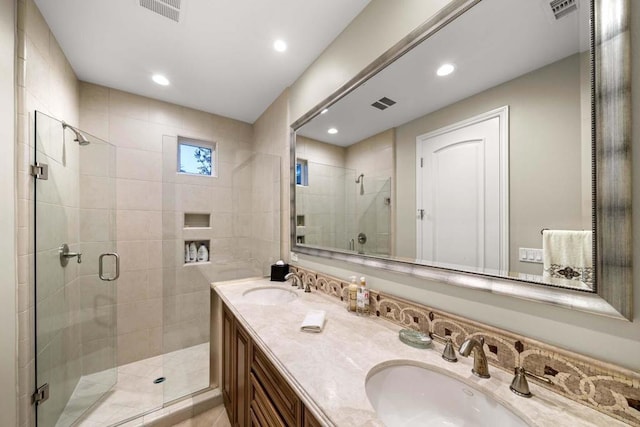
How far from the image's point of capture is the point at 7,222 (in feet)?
3.88

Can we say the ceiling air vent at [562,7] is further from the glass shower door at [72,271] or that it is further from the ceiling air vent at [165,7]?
the glass shower door at [72,271]

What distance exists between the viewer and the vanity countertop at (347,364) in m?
0.57

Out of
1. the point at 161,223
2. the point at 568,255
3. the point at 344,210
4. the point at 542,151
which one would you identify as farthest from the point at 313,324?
the point at 161,223

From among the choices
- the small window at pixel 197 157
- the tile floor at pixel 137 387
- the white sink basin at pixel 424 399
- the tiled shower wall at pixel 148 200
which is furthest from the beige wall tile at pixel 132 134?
the white sink basin at pixel 424 399

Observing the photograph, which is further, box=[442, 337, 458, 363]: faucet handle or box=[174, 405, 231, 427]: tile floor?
box=[174, 405, 231, 427]: tile floor

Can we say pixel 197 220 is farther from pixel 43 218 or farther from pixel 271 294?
pixel 271 294

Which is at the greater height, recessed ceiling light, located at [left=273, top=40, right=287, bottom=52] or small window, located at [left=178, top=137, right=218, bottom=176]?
recessed ceiling light, located at [left=273, top=40, right=287, bottom=52]

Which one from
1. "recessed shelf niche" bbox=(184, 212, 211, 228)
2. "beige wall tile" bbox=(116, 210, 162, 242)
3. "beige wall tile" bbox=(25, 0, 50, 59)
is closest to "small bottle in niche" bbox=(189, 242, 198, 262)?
"recessed shelf niche" bbox=(184, 212, 211, 228)

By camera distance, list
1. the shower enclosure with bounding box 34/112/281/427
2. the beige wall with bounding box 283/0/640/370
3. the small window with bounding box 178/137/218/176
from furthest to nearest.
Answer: the small window with bounding box 178/137/218/176, the shower enclosure with bounding box 34/112/281/427, the beige wall with bounding box 283/0/640/370

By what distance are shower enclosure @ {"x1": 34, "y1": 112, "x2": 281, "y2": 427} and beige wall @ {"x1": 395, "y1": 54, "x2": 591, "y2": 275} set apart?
1780 mm

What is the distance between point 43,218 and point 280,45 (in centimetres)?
188

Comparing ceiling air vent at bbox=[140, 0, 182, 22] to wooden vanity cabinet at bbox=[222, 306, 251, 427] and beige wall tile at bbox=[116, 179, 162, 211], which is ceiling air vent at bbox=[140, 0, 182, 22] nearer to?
beige wall tile at bbox=[116, 179, 162, 211]

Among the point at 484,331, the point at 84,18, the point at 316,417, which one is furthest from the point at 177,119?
the point at 484,331

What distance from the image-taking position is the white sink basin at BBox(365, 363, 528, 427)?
0.67 meters
